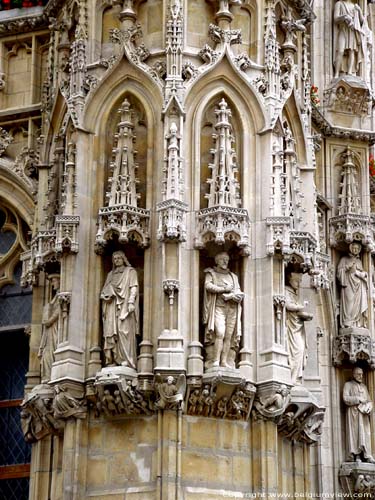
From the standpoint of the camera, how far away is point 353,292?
91.5 ft

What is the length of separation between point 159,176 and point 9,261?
4.69 m

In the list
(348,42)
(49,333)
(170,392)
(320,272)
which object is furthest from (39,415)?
(348,42)

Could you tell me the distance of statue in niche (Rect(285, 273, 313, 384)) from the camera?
933 inches

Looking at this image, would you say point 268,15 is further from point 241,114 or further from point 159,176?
point 159,176

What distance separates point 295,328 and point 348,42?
314 inches

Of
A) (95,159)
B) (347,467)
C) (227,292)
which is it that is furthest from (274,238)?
(347,467)

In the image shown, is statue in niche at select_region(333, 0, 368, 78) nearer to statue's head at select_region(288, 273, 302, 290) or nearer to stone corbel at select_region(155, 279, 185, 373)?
statue's head at select_region(288, 273, 302, 290)

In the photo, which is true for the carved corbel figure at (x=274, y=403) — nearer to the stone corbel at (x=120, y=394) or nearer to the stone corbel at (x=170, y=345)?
the stone corbel at (x=170, y=345)

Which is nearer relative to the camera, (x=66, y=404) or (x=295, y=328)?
(x=66, y=404)

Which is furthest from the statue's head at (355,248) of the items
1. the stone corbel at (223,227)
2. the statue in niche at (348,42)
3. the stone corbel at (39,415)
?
the stone corbel at (39,415)

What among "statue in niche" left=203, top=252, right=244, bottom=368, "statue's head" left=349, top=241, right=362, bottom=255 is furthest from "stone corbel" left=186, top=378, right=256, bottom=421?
"statue's head" left=349, top=241, right=362, bottom=255

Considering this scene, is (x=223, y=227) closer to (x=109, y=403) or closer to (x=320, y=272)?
(x=320, y=272)

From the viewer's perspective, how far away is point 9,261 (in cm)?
2697

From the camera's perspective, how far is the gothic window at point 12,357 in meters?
25.5
